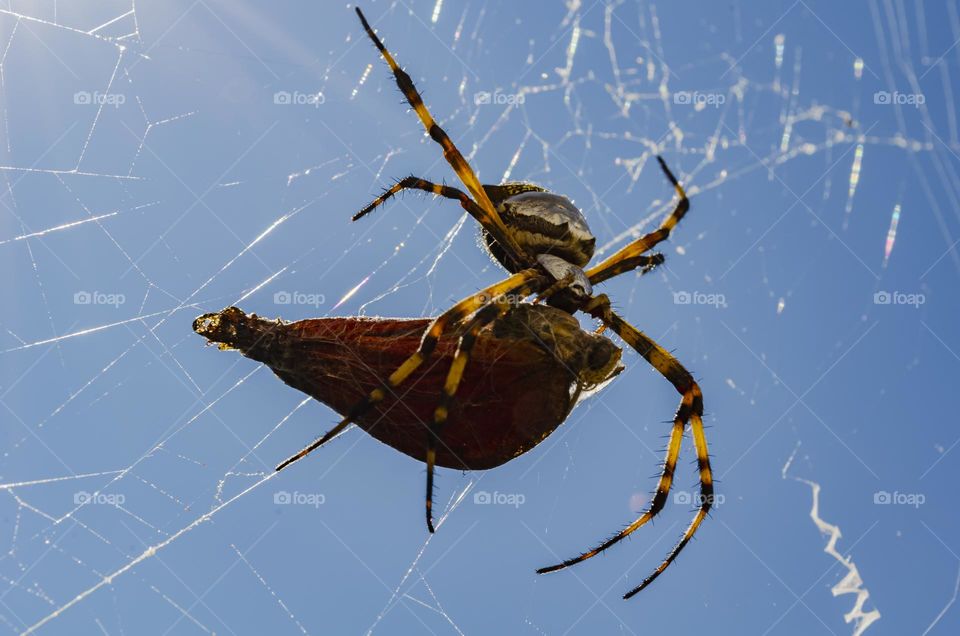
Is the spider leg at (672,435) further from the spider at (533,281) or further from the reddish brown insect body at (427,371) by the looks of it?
the reddish brown insect body at (427,371)

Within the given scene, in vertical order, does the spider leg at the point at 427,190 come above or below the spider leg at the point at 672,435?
above

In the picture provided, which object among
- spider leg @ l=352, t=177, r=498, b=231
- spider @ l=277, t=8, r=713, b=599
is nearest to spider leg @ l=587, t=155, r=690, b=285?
spider @ l=277, t=8, r=713, b=599

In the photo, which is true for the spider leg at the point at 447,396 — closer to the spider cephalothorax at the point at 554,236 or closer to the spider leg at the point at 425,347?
the spider leg at the point at 425,347

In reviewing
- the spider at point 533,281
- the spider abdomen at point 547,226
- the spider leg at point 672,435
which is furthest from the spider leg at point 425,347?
the spider leg at point 672,435

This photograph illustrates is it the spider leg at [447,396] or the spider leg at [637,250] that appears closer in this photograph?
the spider leg at [447,396]

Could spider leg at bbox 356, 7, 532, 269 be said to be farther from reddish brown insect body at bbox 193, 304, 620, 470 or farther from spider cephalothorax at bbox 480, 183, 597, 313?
reddish brown insect body at bbox 193, 304, 620, 470

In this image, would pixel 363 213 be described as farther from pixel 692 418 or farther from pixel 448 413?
pixel 692 418

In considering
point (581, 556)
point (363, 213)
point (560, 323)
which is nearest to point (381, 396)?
point (560, 323)
